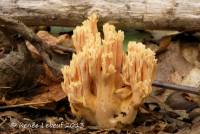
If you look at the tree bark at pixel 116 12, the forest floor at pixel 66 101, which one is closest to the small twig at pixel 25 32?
the forest floor at pixel 66 101

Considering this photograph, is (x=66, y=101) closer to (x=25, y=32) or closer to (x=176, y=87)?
(x=25, y=32)

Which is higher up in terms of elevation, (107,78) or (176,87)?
(107,78)

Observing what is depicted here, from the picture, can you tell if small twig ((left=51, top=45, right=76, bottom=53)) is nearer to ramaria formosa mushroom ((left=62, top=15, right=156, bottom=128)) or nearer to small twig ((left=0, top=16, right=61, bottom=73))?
small twig ((left=0, top=16, right=61, bottom=73))

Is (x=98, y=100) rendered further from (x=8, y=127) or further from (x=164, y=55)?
(x=164, y=55)

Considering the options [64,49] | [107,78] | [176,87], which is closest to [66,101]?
[107,78]

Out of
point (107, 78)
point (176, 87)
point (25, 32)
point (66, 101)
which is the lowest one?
point (66, 101)

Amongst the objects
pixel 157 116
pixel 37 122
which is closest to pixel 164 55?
pixel 157 116
